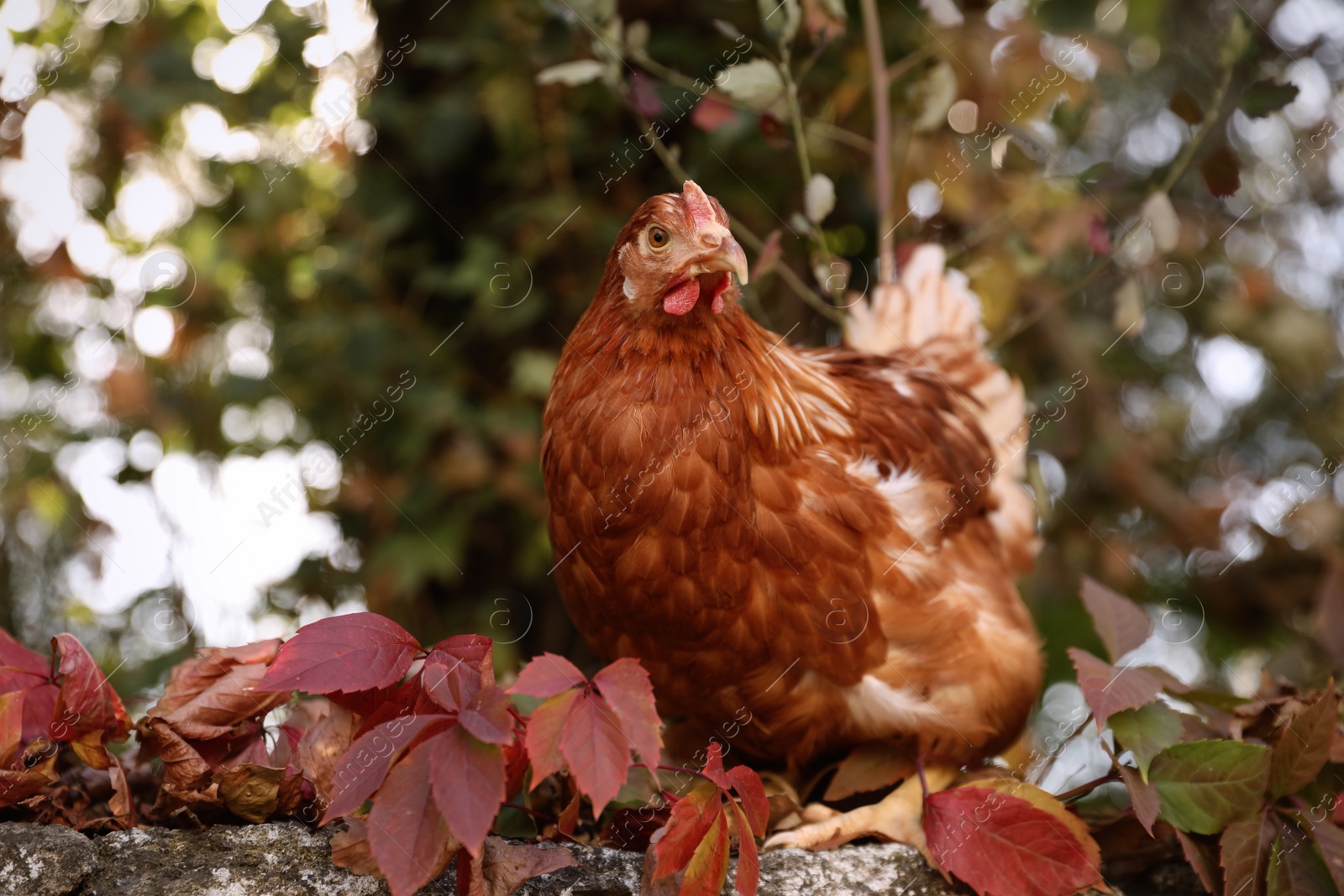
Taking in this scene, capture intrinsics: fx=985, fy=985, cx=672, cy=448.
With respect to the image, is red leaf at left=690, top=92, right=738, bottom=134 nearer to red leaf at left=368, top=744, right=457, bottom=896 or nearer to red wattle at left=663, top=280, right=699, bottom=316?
red wattle at left=663, top=280, right=699, bottom=316

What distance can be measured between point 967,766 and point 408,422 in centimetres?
188

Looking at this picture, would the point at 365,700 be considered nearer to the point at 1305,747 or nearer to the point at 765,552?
the point at 765,552

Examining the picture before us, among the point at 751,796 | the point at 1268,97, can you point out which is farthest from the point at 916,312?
the point at 751,796

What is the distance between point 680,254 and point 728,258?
0.26 feet

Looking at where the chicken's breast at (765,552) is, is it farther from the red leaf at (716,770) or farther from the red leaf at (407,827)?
the red leaf at (407,827)

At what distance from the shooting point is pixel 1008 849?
1330mm

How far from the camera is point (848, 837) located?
1521mm

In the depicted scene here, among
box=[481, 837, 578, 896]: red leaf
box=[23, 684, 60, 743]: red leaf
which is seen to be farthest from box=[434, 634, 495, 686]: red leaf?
box=[23, 684, 60, 743]: red leaf

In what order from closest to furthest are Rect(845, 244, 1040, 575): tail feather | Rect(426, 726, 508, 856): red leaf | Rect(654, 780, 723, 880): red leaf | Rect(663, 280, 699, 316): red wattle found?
Rect(426, 726, 508, 856): red leaf < Rect(654, 780, 723, 880): red leaf < Rect(663, 280, 699, 316): red wattle < Rect(845, 244, 1040, 575): tail feather

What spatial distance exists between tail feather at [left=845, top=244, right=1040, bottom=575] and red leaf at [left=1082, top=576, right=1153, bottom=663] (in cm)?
80

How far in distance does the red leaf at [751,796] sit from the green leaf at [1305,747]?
2.52 feet

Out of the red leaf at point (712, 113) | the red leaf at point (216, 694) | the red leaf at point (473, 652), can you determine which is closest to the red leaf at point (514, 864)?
Answer: the red leaf at point (473, 652)

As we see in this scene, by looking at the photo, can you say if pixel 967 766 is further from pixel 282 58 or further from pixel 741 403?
pixel 282 58

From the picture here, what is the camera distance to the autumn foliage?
1.08 m
